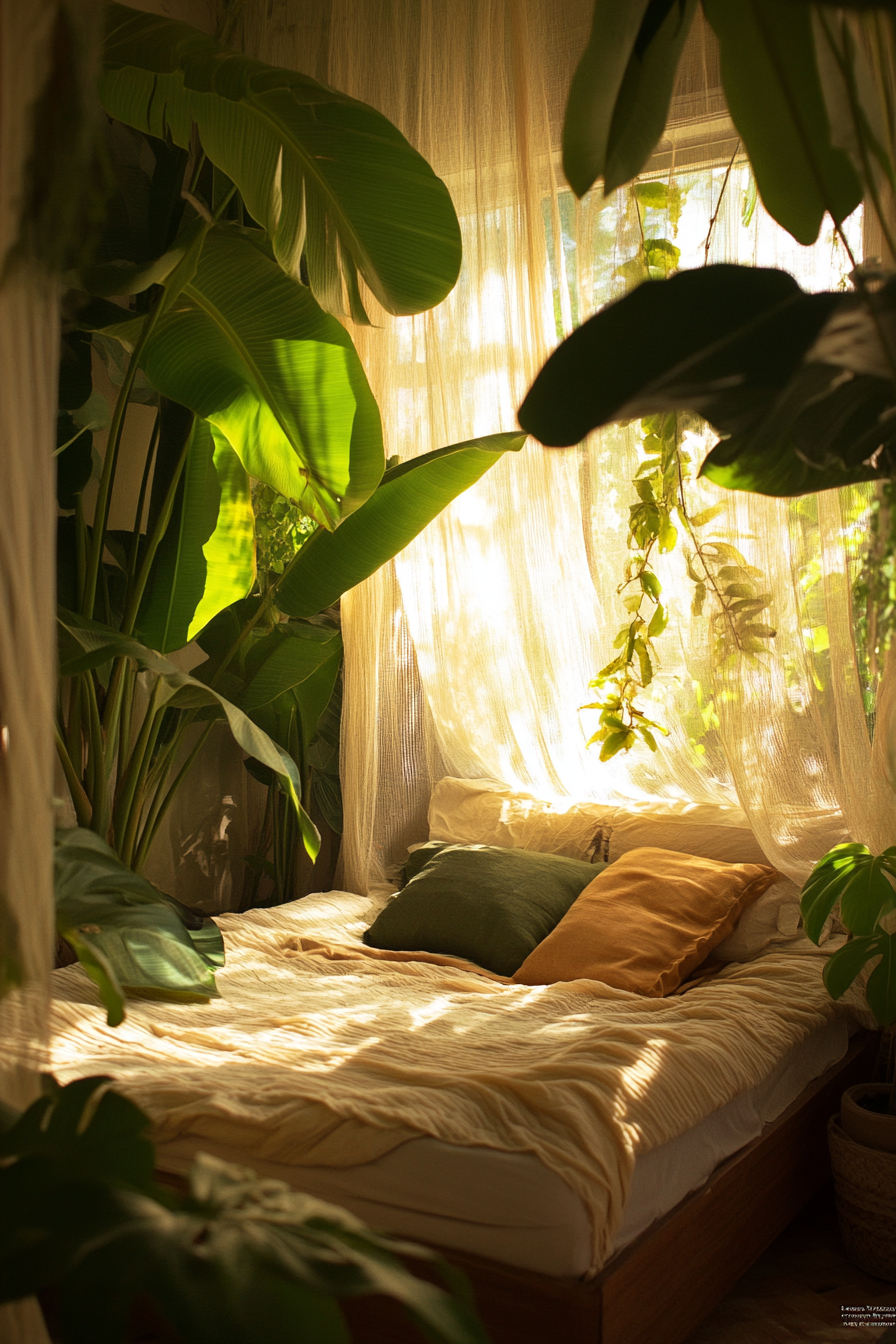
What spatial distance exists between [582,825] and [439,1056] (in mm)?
1075

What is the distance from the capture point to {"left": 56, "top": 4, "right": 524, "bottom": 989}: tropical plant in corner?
1.80m

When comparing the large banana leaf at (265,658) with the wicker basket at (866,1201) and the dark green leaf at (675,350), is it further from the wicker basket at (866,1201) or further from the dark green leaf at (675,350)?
the dark green leaf at (675,350)

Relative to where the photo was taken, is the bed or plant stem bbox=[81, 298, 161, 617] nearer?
the bed

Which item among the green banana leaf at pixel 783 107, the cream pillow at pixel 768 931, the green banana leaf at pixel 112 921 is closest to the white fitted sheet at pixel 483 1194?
the green banana leaf at pixel 112 921

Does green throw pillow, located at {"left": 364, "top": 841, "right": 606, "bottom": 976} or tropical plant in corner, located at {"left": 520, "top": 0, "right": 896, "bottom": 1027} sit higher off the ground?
tropical plant in corner, located at {"left": 520, "top": 0, "right": 896, "bottom": 1027}

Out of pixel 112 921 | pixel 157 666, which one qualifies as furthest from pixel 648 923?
pixel 112 921

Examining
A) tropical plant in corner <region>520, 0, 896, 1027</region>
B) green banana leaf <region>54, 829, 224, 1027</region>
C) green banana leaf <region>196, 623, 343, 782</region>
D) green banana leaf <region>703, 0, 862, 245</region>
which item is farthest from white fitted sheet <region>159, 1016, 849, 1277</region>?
green banana leaf <region>196, 623, 343, 782</region>

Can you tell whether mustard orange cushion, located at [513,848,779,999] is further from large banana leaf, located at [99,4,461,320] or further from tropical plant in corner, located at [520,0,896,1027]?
tropical plant in corner, located at [520,0,896,1027]

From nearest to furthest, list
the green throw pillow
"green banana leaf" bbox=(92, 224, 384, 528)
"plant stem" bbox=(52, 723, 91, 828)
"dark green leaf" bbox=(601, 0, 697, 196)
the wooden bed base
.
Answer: "dark green leaf" bbox=(601, 0, 697, 196)
the wooden bed base
"green banana leaf" bbox=(92, 224, 384, 528)
"plant stem" bbox=(52, 723, 91, 828)
the green throw pillow

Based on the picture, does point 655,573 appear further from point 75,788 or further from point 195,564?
point 75,788

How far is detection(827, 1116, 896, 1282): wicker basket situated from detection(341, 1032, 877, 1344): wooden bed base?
0.25 ft

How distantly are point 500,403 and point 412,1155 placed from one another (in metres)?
1.82

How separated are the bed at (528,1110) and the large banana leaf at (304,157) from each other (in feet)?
4.05

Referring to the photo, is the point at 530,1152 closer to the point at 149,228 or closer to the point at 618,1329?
the point at 618,1329
